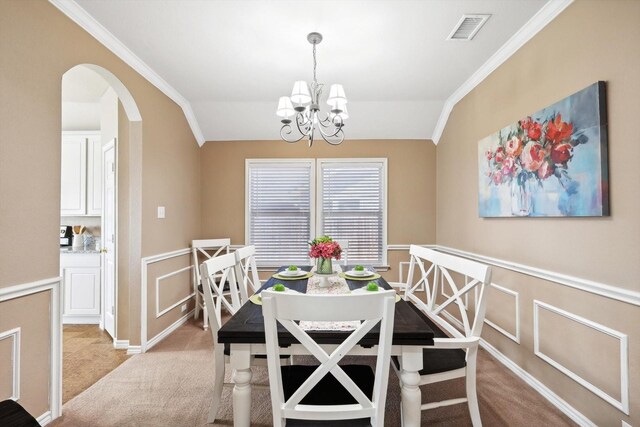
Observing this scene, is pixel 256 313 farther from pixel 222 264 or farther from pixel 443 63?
pixel 443 63

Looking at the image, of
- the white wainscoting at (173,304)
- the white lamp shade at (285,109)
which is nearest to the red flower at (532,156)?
the white lamp shade at (285,109)

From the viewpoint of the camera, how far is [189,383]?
244cm

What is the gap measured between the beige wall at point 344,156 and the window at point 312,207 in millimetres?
113

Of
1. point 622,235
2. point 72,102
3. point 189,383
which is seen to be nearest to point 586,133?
point 622,235

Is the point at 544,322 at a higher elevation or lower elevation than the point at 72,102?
lower

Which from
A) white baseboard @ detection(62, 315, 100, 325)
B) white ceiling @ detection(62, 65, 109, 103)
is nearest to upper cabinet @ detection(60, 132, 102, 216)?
white ceiling @ detection(62, 65, 109, 103)

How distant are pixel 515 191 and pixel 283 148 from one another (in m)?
2.91

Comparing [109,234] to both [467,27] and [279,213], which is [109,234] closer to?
[279,213]

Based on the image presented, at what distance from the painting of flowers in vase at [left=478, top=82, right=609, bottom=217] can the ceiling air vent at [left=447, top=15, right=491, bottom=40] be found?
2.50 ft

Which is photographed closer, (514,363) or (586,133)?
(586,133)

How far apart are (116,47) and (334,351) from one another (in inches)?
114

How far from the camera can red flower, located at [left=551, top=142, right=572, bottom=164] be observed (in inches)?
77.9

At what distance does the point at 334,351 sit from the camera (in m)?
1.20

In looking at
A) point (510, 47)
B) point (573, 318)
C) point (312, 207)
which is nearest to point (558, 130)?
point (510, 47)
